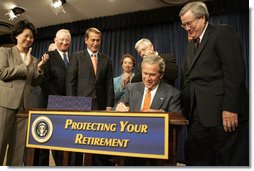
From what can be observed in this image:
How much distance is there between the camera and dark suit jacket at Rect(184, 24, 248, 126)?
1.40 m

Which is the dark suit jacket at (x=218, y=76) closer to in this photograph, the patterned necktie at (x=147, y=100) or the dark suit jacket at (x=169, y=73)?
the patterned necktie at (x=147, y=100)

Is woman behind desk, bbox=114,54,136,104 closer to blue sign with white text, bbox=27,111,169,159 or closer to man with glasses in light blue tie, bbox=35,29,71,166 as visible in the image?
man with glasses in light blue tie, bbox=35,29,71,166

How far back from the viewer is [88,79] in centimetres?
216

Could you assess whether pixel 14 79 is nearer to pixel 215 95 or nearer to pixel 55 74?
pixel 55 74

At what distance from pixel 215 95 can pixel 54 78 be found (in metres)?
1.39

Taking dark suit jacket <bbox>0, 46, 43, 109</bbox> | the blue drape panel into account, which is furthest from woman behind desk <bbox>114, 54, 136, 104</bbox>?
the blue drape panel

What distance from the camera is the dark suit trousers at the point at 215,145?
1411 millimetres

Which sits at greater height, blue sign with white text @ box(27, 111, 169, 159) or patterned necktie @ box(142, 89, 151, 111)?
patterned necktie @ box(142, 89, 151, 111)

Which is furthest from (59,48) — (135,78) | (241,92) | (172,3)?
(172,3)

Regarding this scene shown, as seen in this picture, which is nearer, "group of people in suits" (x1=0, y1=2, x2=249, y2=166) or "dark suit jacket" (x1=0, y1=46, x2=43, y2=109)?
"group of people in suits" (x1=0, y1=2, x2=249, y2=166)

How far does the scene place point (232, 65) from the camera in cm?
142

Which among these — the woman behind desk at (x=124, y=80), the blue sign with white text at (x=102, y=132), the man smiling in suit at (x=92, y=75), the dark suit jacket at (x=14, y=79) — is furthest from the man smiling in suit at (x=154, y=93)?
the woman behind desk at (x=124, y=80)

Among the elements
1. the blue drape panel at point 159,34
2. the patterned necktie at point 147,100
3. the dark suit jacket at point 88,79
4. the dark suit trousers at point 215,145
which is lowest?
the dark suit trousers at point 215,145

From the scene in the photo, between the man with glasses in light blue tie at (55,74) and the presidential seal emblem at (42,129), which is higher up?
the man with glasses in light blue tie at (55,74)
